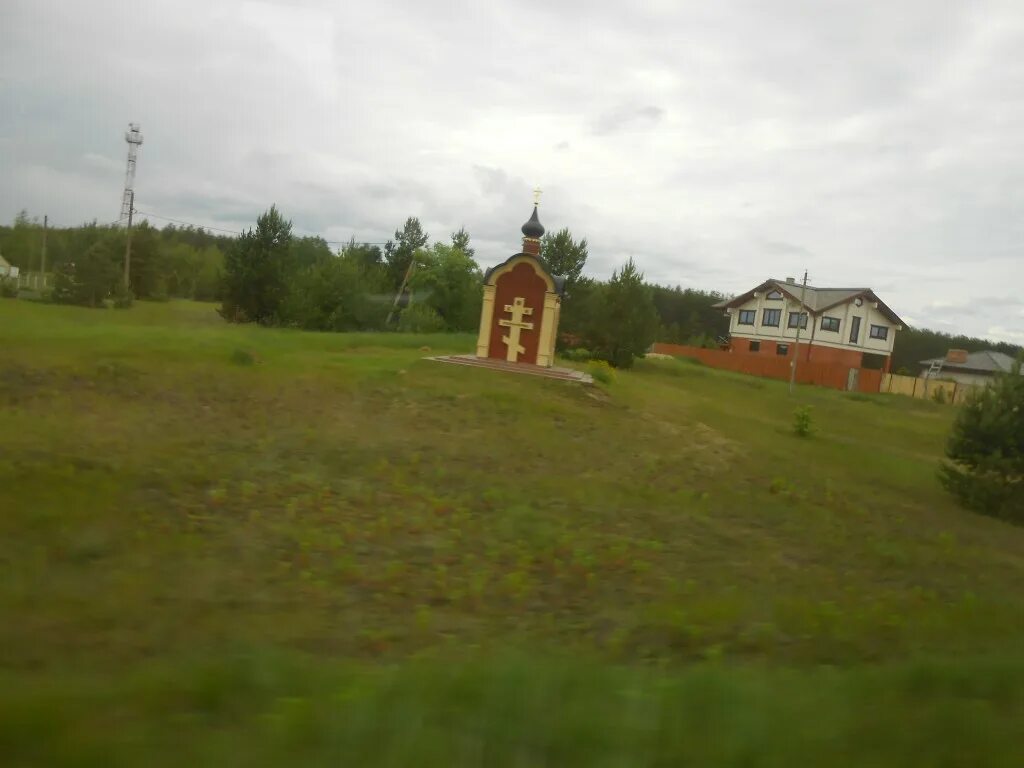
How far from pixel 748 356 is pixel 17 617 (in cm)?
5583

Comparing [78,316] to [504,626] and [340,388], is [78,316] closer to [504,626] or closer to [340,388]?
[340,388]

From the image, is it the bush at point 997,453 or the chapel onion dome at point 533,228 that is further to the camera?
the chapel onion dome at point 533,228

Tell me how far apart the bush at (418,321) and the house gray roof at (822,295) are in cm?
2589

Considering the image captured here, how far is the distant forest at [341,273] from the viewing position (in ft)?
158

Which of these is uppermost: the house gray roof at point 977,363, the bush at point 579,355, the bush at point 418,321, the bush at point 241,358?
the house gray roof at point 977,363

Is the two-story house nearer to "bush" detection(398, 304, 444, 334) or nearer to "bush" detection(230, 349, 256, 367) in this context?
"bush" detection(398, 304, 444, 334)

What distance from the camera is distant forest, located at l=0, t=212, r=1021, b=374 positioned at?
48156mm

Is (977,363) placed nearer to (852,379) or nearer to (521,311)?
(852,379)

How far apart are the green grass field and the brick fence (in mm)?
31267

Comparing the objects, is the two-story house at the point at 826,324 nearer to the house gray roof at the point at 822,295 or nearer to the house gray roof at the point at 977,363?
the house gray roof at the point at 822,295

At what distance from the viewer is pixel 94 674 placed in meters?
5.01

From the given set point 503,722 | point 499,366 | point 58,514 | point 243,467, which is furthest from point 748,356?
point 503,722

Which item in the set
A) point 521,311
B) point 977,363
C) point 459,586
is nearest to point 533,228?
point 521,311

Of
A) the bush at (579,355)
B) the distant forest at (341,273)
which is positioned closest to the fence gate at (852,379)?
the distant forest at (341,273)
